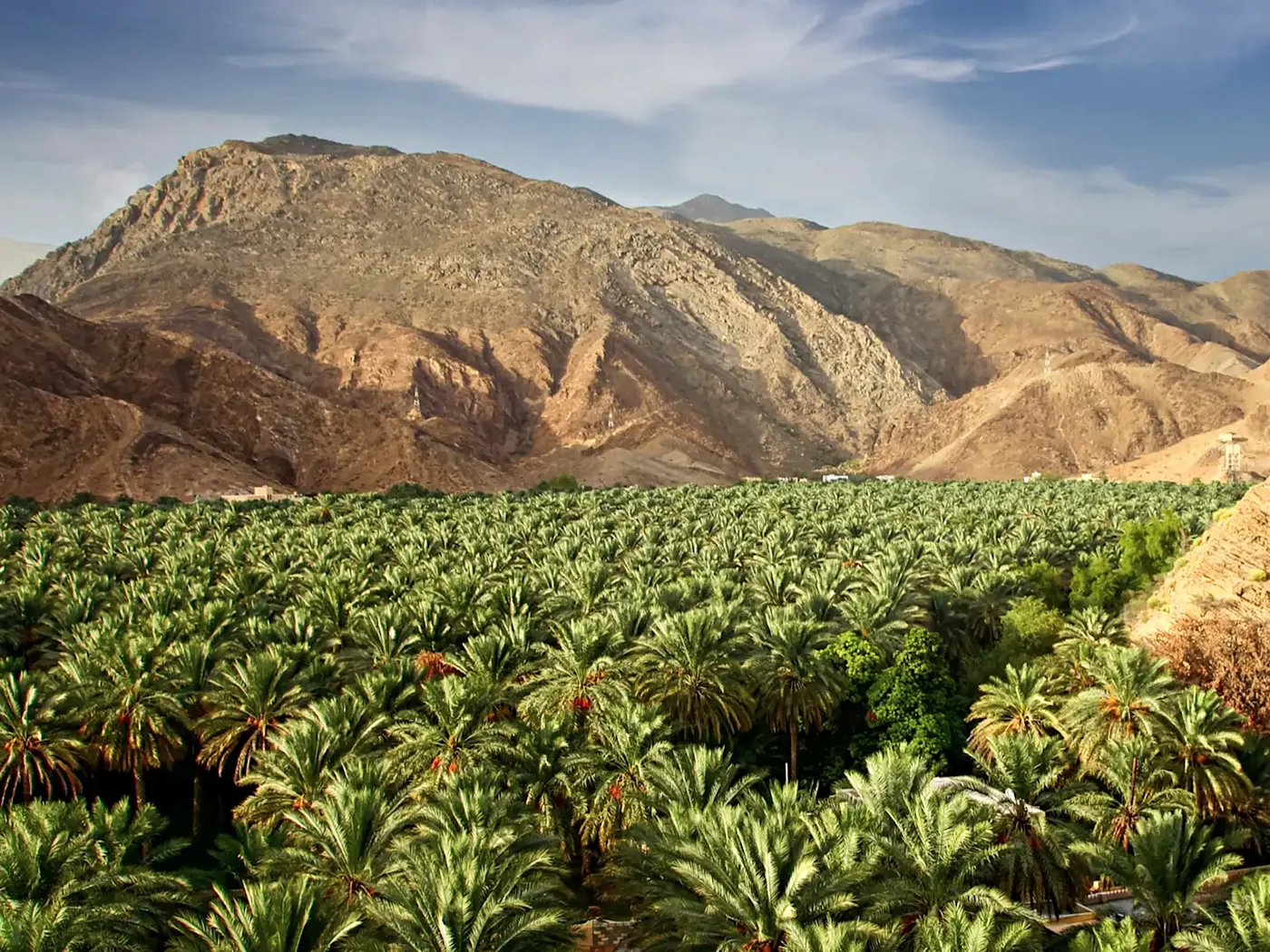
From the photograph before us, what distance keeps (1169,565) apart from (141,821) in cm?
4145

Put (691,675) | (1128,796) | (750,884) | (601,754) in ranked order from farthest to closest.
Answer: (691,675), (601,754), (1128,796), (750,884)

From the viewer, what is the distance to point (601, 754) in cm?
1995

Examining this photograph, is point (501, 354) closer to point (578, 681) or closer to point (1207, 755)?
point (578, 681)

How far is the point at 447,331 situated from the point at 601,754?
12400 cm

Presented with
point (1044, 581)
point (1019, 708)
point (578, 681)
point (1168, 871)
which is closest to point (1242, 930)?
point (1168, 871)

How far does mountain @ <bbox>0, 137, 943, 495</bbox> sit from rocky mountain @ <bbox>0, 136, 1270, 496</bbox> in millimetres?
433

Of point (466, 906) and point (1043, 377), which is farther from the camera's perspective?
point (1043, 377)

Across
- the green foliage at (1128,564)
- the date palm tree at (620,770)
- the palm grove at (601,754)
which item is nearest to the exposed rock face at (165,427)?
the palm grove at (601,754)

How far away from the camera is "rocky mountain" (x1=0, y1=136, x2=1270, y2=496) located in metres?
97.0

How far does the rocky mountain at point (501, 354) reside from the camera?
318 feet

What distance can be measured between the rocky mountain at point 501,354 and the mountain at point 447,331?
17.0 inches

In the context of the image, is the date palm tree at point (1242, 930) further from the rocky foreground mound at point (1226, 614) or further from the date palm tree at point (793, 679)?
the date palm tree at point (793, 679)

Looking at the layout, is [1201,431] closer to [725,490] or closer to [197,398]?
[725,490]

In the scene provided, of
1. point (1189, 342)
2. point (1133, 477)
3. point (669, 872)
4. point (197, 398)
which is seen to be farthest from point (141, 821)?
point (1189, 342)
